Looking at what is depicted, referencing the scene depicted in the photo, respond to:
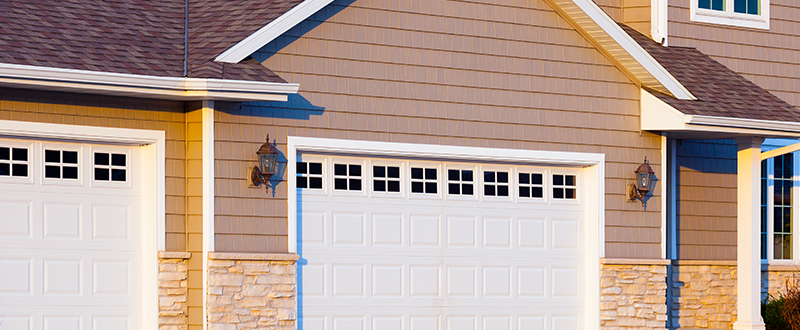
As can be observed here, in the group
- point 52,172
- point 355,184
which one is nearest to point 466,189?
point 355,184

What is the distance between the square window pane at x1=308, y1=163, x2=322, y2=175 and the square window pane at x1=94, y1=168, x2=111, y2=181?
7.02 feet

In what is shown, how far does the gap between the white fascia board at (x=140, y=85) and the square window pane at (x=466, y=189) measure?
2790mm

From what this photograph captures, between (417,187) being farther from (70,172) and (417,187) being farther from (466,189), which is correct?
A: (70,172)

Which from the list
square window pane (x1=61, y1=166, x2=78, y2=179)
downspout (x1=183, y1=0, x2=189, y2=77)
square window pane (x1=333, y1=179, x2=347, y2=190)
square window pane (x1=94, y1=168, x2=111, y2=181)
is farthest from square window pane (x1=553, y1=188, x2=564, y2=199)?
square window pane (x1=61, y1=166, x2=78, y2=179)

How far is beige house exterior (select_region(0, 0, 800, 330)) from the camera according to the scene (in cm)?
1025

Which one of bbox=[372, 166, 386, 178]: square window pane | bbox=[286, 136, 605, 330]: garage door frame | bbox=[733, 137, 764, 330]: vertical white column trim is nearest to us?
bbox=[286, 136, 605, 330]: garage door frame

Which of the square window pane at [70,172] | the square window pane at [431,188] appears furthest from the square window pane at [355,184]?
the square window pane at [70,172]

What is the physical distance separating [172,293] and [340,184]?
2222 mm

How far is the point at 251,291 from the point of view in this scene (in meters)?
10.6

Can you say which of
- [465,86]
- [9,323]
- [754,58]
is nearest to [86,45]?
[9,323]

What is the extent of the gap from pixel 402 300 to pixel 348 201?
131cm

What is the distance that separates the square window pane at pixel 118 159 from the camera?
34.9 feet

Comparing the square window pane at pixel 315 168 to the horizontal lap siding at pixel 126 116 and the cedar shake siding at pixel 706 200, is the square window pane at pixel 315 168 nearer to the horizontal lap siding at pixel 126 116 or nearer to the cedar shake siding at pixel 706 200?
the horizontal lap siding at pixel 126 116

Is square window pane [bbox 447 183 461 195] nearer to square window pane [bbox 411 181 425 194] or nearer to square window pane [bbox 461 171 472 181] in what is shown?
square window pane [bbox 461 171 472 181]
